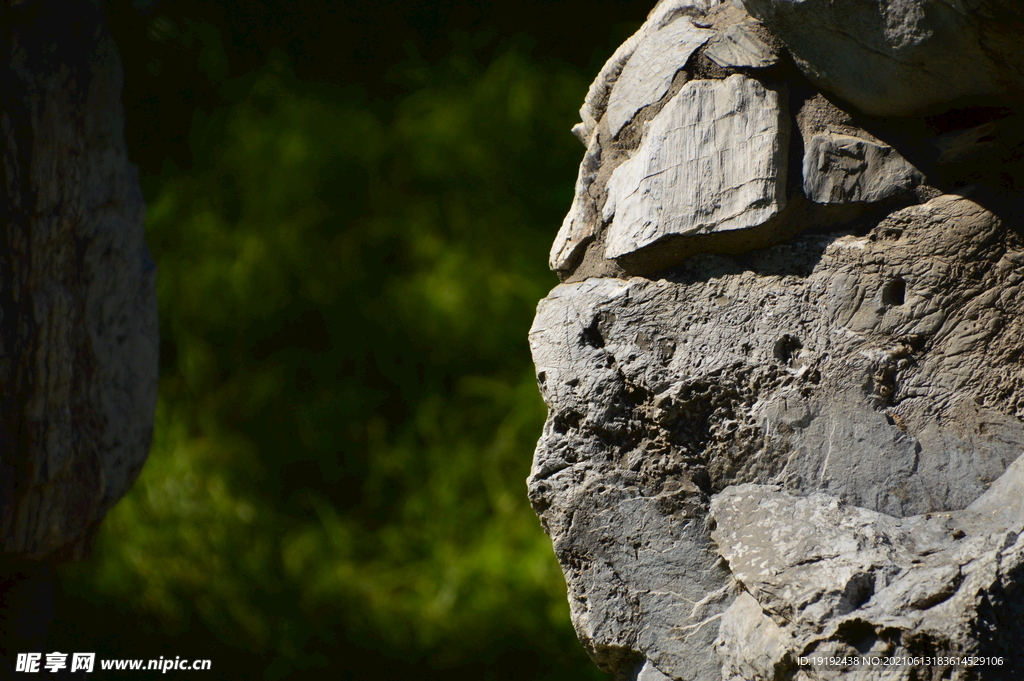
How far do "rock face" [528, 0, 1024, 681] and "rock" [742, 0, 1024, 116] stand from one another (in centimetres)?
1

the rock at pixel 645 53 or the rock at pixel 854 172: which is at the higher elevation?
the rock at pixel 645 53

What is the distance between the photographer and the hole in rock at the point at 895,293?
0.57 metres

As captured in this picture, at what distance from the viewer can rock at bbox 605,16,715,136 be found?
0.62m

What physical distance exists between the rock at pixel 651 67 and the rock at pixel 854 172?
0.42 ft

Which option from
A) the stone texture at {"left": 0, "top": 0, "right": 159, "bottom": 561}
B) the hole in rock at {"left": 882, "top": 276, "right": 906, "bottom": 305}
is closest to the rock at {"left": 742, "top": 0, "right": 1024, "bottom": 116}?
the hole in rock at {"left": 882, "top": 276, "right": 906, "bottom": 305}

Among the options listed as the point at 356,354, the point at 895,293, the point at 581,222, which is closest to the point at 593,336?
the point at 581,222

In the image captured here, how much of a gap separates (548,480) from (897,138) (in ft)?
1.20

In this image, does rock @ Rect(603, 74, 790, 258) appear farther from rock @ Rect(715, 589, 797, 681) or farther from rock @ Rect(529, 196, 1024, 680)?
rock @ Rect(715, 589, 797, 681)

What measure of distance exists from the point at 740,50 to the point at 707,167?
99 mm

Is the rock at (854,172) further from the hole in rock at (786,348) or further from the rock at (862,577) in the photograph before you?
the rock at (862,577)

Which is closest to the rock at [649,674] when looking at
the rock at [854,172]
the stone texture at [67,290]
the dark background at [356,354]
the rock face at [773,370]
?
the rock face at [773,370]

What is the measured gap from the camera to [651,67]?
0.64 meters

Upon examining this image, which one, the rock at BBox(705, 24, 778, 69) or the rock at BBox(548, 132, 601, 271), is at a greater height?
the rock at BBox(705, 24, 778, 69)

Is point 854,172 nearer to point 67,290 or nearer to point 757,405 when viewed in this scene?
point 757,405
